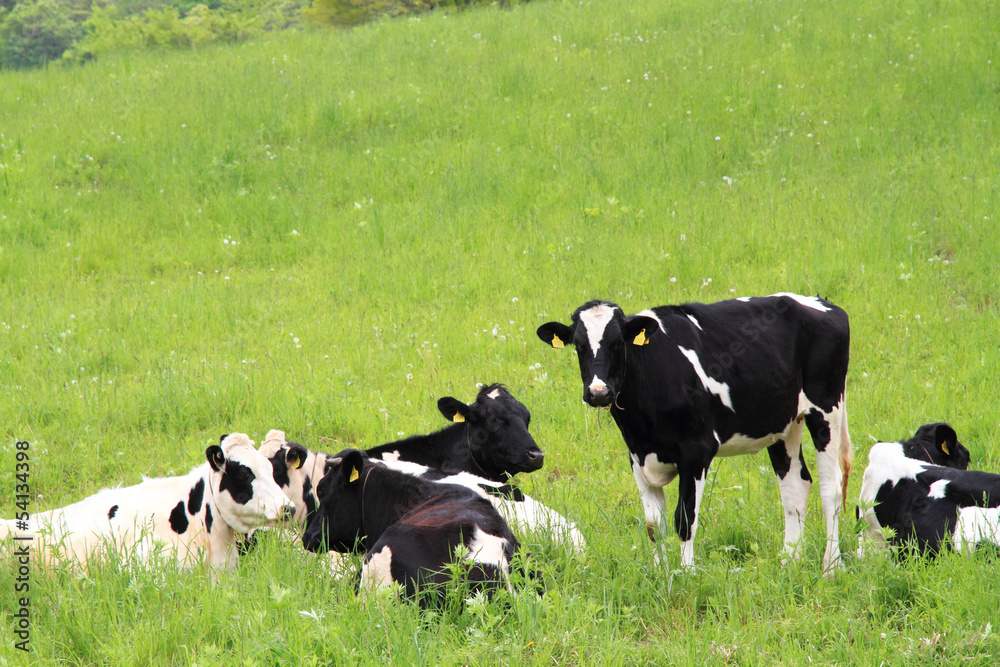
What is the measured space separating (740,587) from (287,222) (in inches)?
414

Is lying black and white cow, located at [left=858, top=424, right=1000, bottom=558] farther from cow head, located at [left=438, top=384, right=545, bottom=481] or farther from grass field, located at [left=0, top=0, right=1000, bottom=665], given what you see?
cow head, located at [left=438, top=384, right=545, bottom=481]

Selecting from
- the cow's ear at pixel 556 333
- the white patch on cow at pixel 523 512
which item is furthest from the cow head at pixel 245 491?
the cow's ear at pixel 556 333

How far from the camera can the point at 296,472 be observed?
7191 mm

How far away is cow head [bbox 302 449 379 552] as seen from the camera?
6.25 m

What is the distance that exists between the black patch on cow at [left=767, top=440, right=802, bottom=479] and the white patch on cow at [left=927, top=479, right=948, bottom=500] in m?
0.93

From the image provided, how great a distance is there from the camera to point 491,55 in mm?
18359

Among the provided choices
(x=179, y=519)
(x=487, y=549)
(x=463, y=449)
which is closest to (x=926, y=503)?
(x=487, y=549)

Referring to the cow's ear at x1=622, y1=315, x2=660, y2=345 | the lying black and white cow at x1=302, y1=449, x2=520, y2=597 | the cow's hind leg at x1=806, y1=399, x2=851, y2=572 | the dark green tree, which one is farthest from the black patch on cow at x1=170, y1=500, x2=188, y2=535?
the dark green tree

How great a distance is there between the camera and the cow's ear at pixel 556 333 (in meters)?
5.81

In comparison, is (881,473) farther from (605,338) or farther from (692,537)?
(605,338)

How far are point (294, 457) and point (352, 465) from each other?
0.88 m

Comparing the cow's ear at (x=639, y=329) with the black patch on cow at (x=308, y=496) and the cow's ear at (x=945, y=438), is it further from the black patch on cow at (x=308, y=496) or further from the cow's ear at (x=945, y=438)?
the black patch on cow at (x=308, y=496)

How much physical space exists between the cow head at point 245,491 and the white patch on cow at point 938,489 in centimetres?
435

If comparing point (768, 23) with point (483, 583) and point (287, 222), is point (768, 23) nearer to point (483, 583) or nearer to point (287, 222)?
point (287, 222)
